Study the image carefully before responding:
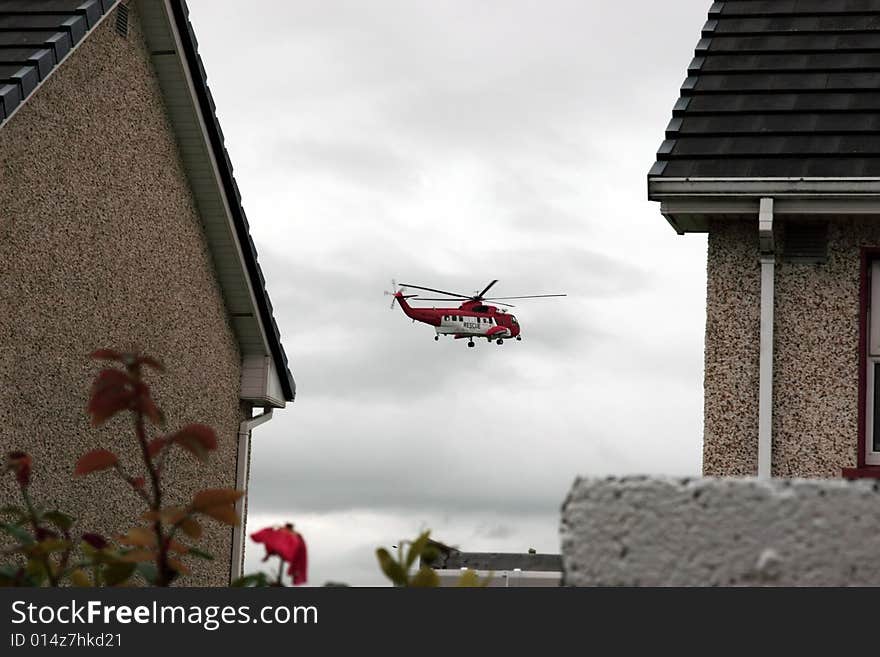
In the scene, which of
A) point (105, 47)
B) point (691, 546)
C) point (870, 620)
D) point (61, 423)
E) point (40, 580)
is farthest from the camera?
point (105, 47)

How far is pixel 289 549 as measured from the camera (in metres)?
2.88

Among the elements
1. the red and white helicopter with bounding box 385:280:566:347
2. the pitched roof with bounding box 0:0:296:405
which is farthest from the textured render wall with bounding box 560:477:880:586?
the red and white helicopter with bounding box 385:280:566:347

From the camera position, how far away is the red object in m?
2.87

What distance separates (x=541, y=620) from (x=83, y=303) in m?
10.5

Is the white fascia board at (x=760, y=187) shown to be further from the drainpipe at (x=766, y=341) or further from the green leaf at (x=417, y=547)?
the green leaf at (x=417, y=547)

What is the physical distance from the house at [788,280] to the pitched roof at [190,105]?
5071 millimetres

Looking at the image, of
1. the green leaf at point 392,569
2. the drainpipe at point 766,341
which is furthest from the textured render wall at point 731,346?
the green leaf at point 392,569

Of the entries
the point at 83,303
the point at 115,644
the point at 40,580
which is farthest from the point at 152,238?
the point at 115,644

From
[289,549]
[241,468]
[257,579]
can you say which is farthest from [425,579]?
[241,468]

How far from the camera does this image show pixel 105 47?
1270cm

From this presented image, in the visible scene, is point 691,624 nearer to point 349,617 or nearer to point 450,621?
point 450,621

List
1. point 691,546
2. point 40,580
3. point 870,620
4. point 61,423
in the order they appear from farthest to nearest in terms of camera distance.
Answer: point 61,423 → point 40,580 → point 691,546 → point 870,620

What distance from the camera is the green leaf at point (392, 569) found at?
2865 mm

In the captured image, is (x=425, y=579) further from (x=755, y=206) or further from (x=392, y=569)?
(x=755, y=206)
